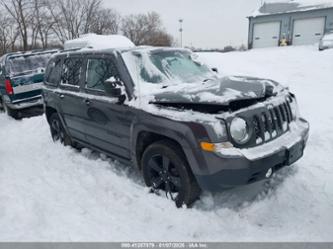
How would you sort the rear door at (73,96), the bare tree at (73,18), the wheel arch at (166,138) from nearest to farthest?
the wheel arch at (166,138) < the rear door at (73,96) < the bare tree at (73,18)

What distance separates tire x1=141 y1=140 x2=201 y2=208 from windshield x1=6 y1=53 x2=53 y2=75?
6.51 metres

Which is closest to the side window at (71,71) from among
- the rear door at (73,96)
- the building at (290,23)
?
the rear door at (73,96)

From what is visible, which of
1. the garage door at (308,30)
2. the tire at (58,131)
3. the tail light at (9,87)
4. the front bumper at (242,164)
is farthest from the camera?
the garage door at (308,30)

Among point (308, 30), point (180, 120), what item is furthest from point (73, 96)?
point (308, 30)

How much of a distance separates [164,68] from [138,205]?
5.98 ft

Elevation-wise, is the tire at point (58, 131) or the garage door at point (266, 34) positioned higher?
the garage door at point (266, 34)

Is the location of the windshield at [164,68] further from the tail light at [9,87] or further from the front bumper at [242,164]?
the tail light at [9,87]

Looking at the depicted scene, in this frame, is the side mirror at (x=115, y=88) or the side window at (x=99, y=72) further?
the side window at (x=99, y=72)

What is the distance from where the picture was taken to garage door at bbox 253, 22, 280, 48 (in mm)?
26031

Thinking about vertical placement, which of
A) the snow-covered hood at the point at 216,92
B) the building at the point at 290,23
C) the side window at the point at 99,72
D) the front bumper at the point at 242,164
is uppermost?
the building at the point at 290,23

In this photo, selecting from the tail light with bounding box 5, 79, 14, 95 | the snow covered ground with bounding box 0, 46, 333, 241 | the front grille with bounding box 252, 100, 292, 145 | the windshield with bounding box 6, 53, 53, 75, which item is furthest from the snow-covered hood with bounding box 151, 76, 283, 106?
the windshield with bounding box 6, 53, 53, 75

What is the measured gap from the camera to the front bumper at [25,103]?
821cm

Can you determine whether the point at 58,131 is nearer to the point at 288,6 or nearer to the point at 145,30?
the point at 288,6

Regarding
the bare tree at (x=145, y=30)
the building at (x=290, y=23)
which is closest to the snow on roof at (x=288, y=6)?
the building at (x=290, y=23)
